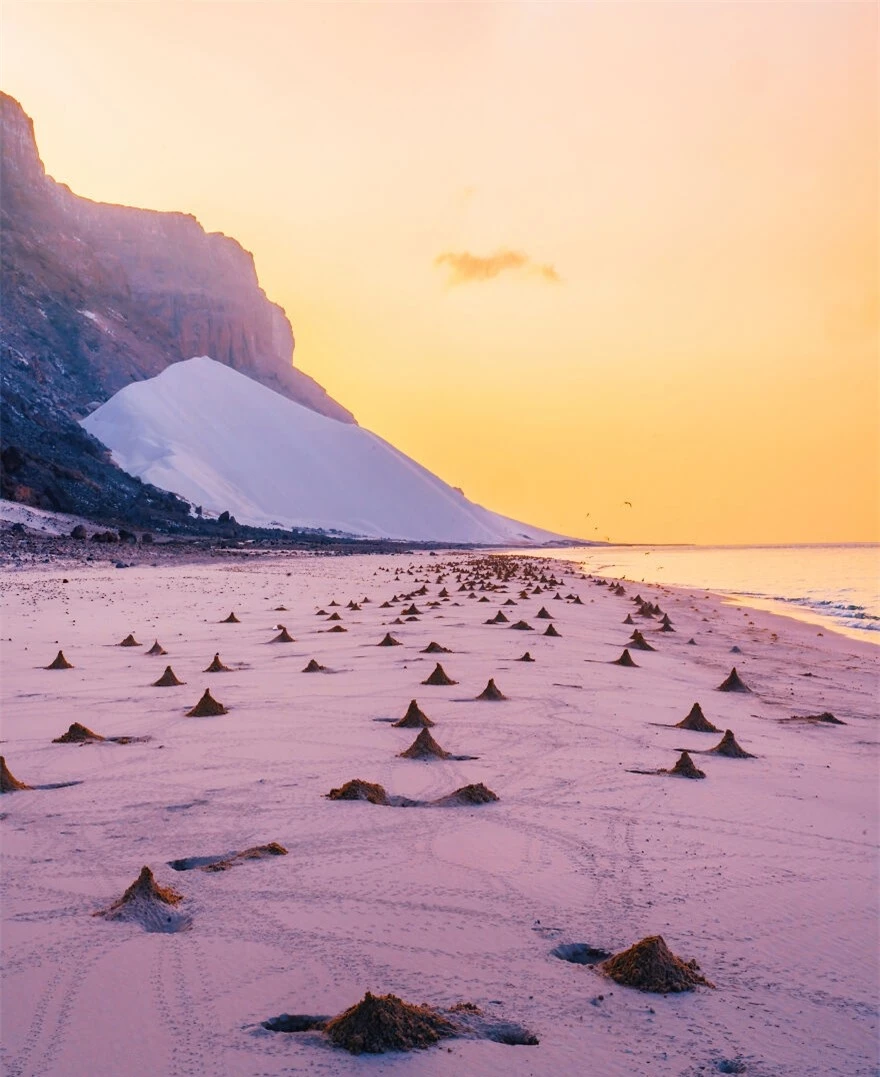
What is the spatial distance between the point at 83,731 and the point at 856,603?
23827 millimetres

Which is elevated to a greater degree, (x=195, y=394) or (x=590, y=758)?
(x=195, y=394)

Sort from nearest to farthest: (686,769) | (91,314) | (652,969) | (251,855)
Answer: (652,969), (251,855), (686,769), (91,314)

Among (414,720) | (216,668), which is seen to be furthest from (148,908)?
(216,668)

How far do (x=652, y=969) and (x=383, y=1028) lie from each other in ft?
2.84

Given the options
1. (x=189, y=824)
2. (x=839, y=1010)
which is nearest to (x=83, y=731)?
(x=189, y=824)

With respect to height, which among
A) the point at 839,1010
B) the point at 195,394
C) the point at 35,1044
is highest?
the point at 195,394

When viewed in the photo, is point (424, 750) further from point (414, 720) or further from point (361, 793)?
point (361, 793)

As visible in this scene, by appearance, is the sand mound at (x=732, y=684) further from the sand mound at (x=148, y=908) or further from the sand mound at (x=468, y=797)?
the sand mound at (x=148, y=908)

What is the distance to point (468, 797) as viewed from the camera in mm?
4637

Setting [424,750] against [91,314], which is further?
[91,314]

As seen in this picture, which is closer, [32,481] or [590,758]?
[590,758]

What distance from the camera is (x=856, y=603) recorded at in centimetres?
2567

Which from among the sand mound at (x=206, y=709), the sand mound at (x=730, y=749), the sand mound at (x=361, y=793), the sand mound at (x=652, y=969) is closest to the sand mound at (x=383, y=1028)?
the sand mound at (x=652, y=969)

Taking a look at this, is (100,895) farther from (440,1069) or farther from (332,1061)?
(440,1069)
